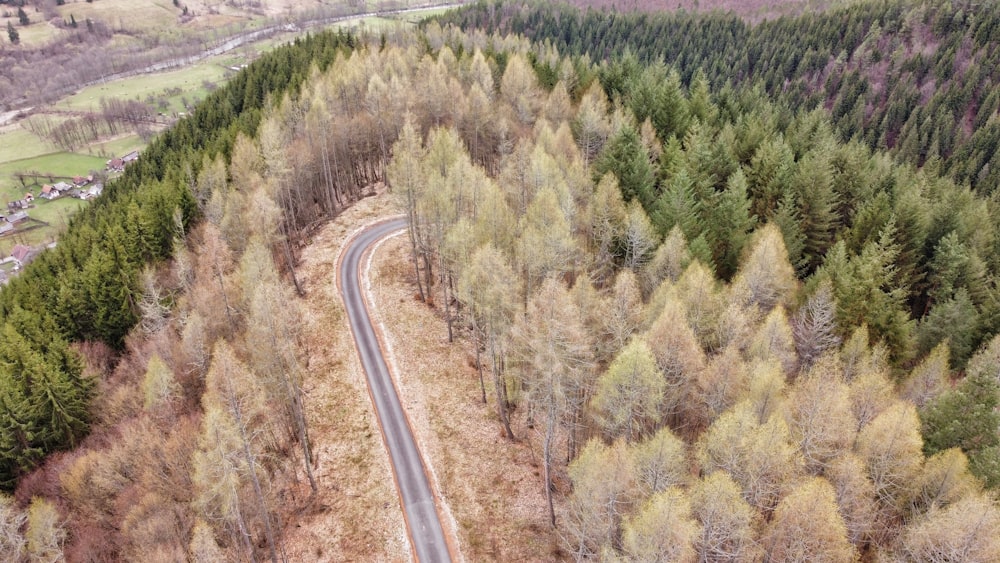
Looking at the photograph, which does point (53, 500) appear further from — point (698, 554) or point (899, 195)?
point (899, 195)

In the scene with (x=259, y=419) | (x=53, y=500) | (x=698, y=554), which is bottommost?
(x=53, y=500)

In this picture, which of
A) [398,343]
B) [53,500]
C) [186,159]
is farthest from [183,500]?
[186,159]

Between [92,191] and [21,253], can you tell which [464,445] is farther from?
[92,191]

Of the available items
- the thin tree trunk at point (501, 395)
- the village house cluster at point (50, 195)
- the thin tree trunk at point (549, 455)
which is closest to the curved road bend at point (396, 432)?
the thin tree trunk at point (501, 395)

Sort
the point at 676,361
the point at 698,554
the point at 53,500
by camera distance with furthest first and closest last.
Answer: the point at 53,500, the point at 676,361, the point at 698,554

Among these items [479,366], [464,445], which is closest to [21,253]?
[479,366]

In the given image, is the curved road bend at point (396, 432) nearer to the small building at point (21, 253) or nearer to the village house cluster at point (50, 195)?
the small building at point (21, 253)
